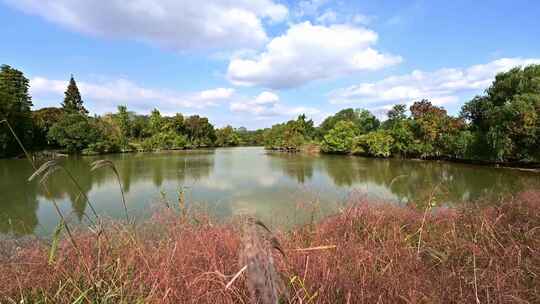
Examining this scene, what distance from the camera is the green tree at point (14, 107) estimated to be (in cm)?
2367

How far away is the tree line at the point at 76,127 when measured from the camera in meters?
26.2

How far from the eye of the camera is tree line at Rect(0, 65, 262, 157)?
2617cm

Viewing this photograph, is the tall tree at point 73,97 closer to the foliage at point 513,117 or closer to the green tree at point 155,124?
the green tree at point 155,124

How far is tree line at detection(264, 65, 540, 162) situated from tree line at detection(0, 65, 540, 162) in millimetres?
36

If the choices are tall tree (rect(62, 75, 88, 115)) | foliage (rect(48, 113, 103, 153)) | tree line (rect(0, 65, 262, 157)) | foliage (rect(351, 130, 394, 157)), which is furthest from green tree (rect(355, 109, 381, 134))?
tall tree (rect(62, 75, 88, 115))

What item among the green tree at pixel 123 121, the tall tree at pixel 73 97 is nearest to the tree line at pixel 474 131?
the green tree at pixel 123 121

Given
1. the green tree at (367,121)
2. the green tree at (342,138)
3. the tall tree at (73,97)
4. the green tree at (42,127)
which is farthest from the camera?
the green tree at (367,121)

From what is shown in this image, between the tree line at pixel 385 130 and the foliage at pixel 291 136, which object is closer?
the tree line at pixel 385 130

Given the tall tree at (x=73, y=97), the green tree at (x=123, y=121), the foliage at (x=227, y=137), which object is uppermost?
the tall tree at (x=73, y=97)

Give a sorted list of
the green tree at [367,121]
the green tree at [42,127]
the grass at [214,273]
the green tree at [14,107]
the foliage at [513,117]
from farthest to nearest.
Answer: the green tree at [367,121], the green tree at [42,127], the green tree at [14,107], the foliage at [513,117], the grass at [214,273]

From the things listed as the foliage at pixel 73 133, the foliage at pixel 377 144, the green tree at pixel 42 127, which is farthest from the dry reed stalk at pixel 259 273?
the green tree at pixel 42 127

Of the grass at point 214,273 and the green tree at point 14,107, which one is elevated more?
the green tree at point 14,107

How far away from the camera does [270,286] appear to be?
0.50 metres

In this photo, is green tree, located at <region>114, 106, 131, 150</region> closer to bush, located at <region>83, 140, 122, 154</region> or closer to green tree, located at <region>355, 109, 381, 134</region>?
bush, located at <region>83, 140, 122, 154</region>
